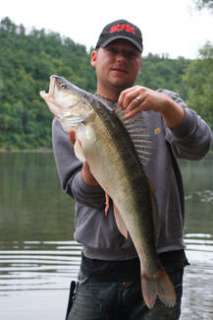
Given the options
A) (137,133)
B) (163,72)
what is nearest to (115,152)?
(137,133)

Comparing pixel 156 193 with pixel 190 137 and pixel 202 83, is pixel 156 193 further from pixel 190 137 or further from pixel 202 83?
pixel 202 83

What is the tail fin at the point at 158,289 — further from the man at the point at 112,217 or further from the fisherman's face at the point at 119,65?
the fisherman's face at the point at 119,65

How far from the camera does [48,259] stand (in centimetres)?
1148

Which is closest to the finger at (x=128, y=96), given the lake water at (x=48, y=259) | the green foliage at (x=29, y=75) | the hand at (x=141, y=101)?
the hand at (x=141, y=101)

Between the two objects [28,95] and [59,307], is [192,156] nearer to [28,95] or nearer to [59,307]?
[59,307]

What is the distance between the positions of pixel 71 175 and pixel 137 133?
595 mm

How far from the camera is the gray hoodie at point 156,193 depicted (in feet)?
11.1

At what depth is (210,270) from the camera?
10.3 metres

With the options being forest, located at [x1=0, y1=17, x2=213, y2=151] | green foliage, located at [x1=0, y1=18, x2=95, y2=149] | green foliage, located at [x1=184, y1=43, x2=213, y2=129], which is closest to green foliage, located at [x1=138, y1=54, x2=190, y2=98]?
forest, located at [x1=0, y1=17, x2=213, y2=151]

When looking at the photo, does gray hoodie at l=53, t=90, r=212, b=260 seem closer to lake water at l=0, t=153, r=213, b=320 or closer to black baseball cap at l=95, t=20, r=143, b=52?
black baseball cap at l=95, t=20, r=143, b=52

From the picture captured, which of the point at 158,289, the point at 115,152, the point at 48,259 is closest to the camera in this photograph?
the point at 115,152

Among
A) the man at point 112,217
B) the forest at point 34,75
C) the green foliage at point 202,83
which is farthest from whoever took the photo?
the forest at point 34,75

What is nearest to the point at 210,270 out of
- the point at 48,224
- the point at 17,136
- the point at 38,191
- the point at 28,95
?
the point at 48,224

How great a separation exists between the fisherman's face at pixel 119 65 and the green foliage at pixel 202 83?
43359mm
